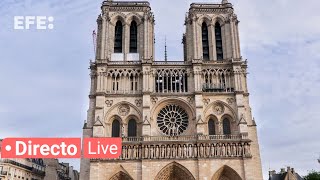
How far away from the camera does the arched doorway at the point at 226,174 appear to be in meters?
33.1

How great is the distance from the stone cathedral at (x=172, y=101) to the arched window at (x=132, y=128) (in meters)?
0.03

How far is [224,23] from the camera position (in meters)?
39.7

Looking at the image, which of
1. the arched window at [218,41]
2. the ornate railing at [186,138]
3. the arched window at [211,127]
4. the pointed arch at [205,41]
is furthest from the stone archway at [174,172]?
the arched window at [218,41]

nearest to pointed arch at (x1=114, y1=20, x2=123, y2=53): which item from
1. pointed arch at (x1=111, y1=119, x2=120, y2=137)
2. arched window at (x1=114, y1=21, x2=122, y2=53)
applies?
arched window at (x1=114, y1=21, x2=122, y2=53)

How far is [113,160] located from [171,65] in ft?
35.7

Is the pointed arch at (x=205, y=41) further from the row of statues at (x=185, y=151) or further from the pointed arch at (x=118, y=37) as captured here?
the row of statues at (x=185, y=151)

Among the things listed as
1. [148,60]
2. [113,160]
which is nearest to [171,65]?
A: [148,60]

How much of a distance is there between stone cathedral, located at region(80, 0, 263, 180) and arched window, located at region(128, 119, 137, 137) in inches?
1.1

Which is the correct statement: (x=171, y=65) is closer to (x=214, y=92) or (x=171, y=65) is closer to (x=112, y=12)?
(x=214, y=92)

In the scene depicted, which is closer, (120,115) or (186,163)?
(186,163)

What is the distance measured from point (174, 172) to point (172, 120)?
16.5 feet

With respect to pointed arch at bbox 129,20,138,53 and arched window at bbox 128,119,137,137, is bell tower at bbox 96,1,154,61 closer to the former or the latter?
pointed arch at bbox 129,20,138,53

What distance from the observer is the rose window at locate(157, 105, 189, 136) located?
117ft

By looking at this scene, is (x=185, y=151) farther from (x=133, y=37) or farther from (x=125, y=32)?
(x=125, y=32)
